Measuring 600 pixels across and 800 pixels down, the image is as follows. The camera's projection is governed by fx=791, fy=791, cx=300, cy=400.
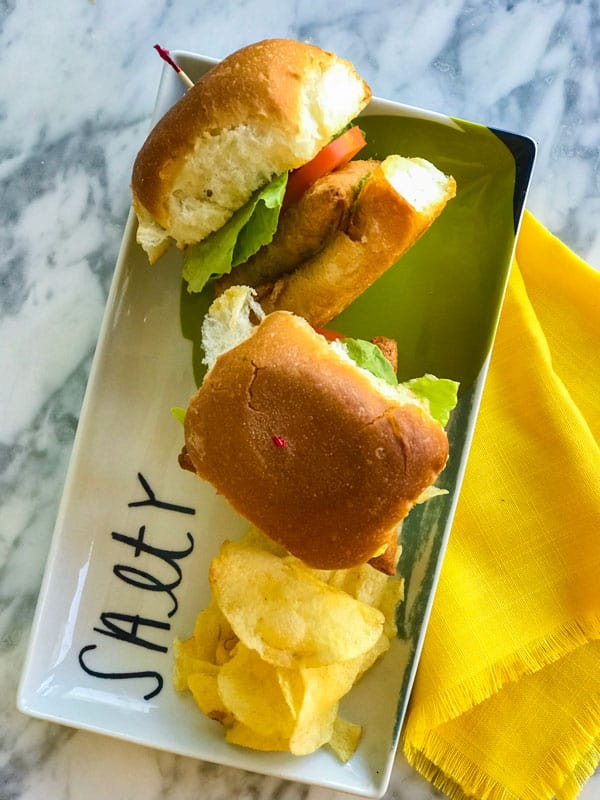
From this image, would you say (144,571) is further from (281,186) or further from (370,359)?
(281,186)

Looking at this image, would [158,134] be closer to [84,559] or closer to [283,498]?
[283,498]

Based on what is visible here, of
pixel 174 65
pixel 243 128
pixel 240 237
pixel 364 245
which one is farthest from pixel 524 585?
pixel 174 65

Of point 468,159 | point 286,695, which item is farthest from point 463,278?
point 286,695

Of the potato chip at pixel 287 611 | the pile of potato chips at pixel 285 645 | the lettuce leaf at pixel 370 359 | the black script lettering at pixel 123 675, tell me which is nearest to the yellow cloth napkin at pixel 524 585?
the pile of potato chips at pixel 285 645

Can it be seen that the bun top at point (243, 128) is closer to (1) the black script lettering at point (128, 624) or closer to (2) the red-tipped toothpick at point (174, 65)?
(2) the red-tipped toothpick at point (174, 65)

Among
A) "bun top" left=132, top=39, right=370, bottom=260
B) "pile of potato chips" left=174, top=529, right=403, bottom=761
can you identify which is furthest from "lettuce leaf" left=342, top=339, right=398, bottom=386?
"pile of potato chips" left=174, top=529, right=403, bottom=761

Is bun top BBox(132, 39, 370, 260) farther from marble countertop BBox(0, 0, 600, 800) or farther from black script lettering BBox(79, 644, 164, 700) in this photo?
black script lettering BBox(79, 644, 164, 700)
